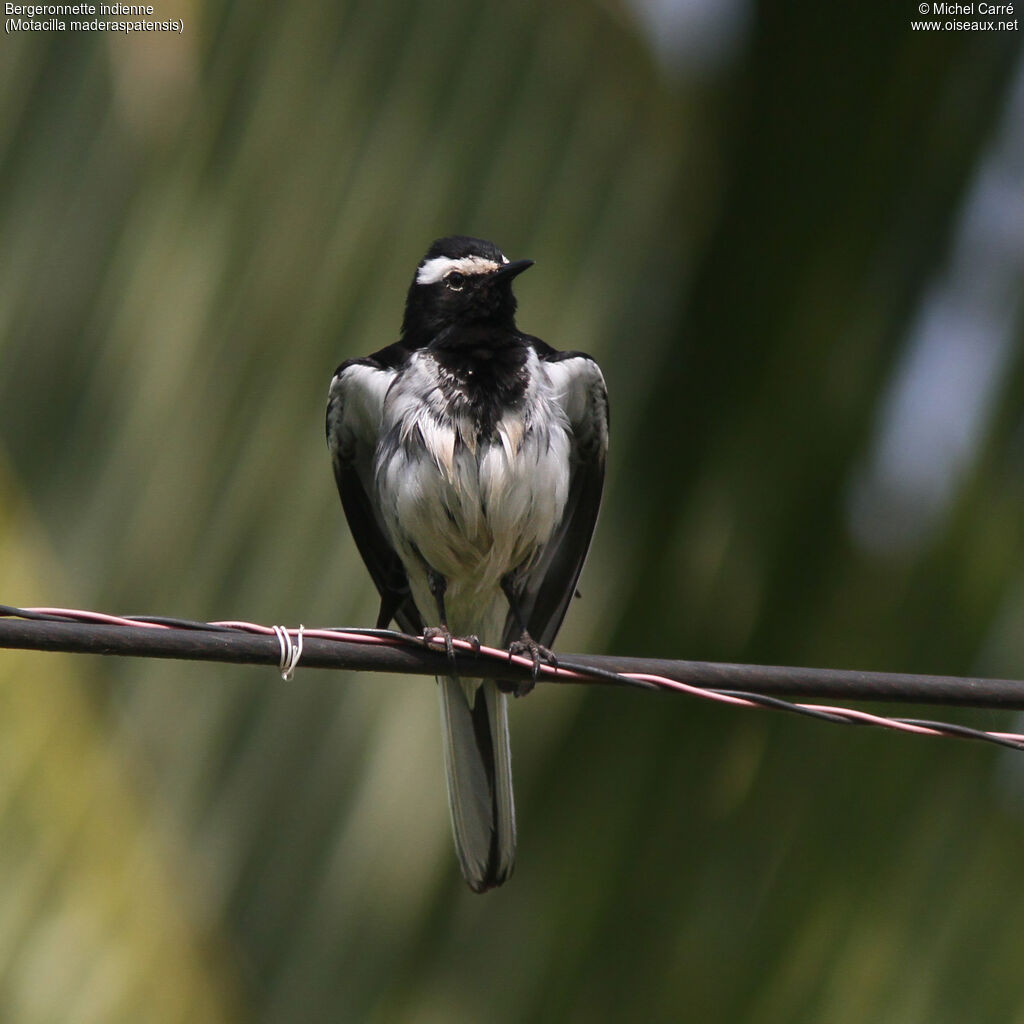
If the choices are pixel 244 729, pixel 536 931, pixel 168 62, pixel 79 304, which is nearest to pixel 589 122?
pixel 168 62

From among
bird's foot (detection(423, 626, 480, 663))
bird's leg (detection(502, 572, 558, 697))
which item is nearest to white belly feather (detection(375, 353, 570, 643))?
bird's leg (detection(502, 572, 558, 697))

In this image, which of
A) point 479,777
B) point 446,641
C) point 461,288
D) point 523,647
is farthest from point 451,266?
point 446,641

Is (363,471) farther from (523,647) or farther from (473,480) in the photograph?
(523,647)

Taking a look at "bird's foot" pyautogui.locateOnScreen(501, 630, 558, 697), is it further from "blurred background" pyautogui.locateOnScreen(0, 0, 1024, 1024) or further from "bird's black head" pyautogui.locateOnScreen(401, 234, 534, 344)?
"bird's black head" pyautogui.locateOnScreen(401, 234, 534, 344)

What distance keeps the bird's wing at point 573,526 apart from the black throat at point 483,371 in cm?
33

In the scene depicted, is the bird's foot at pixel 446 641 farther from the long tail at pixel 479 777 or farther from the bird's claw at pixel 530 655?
the long tail at pixel 479 777

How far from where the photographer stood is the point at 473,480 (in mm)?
5473

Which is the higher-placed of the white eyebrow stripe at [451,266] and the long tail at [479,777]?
the white eyebrow stripe at [451,266]

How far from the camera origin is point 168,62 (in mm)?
6484

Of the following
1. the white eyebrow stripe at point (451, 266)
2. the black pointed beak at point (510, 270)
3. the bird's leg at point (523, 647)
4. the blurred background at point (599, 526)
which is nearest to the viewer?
the bird's leg at point (523, 647)

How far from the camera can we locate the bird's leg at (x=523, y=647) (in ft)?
14.1

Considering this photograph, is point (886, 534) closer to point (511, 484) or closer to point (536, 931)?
point (511, 484)

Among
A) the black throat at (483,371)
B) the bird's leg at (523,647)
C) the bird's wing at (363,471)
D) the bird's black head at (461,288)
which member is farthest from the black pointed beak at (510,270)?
the bird's leg at (523,647)

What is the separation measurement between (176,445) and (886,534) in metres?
2.73
